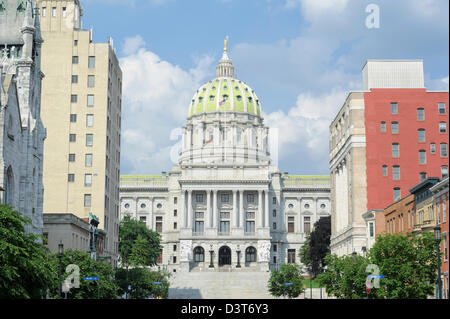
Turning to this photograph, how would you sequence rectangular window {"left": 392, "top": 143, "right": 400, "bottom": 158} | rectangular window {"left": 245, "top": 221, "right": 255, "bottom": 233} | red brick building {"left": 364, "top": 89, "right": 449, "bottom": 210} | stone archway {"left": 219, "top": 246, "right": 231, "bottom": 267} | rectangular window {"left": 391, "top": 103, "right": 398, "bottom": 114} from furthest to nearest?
rectangular window {"left": 245, "top": 221, "right": 255, "bottom": 233}, stone archway {"left": 219, "top": 246, "right": 231, "bottom": 267}, rectangular window {"left": 391, "top": 103, "right": 398, "bottom": 114}, rectangular window {"left": 392, "top": 143, "right": 400, "bottom": 158}, red brick building {"left": 364, "top": 89, "right": 449, "bottom": 210}

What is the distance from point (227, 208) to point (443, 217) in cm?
10789

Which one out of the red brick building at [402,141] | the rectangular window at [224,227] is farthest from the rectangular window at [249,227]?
the red brick building at [402,141]

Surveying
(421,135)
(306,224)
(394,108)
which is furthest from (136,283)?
(306,224)

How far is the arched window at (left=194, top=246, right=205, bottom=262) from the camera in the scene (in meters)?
161

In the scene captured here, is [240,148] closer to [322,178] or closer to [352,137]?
[322,178]

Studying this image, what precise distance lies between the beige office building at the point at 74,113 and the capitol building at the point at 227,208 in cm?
6109

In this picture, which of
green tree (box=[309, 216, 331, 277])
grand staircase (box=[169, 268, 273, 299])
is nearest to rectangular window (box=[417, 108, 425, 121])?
grand staircase (box=[169, 268, 273, 299])

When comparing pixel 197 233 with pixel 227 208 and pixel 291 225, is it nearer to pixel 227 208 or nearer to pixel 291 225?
pixel 227 208

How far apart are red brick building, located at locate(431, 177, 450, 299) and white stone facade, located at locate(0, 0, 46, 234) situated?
33629 mm

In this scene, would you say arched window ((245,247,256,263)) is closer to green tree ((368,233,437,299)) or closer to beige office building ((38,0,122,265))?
beige office building ((38,0,122,265))

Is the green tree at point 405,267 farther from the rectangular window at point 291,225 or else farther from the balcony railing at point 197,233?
the rectangular window at point 291,225

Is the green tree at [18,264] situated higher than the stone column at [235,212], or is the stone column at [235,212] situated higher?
the stone column at [235,212]

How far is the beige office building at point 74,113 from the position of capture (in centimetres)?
9212

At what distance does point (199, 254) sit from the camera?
161250 millimetres
